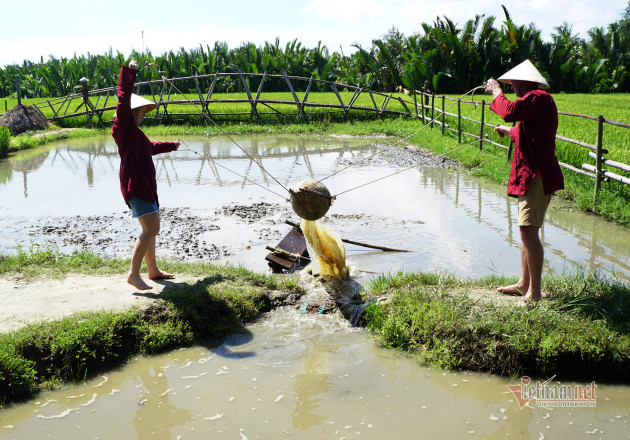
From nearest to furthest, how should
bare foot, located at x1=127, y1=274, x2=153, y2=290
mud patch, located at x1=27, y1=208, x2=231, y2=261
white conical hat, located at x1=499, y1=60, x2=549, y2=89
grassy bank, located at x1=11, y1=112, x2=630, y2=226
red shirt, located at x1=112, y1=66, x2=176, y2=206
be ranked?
white conical hat, located at x1=499, y1=60, x2=549, y2=89 < red shirt, located at x1=112, y1=66, x2=176, y2=206 < bare foot, located at x1=127, y1=274, x2=153, y2=290 < mud patch, located at x1=27, y1=208, x2=231, y2=261 < grassy bank, located at x1=11, y1=112, x2=630, y2=226

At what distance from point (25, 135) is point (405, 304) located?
15018mm

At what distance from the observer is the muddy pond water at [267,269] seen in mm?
3254

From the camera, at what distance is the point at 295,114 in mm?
19078

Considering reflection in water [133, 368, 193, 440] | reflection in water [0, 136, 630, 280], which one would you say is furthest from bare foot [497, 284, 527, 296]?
reflection in water [133, 368, 193, 440]

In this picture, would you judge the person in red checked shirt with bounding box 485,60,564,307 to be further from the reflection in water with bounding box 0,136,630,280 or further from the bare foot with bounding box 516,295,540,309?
the reflection in water with bounding box 0,136,630,280

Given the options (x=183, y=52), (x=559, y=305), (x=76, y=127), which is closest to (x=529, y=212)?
(x=559, y=305)

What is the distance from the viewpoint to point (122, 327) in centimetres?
407

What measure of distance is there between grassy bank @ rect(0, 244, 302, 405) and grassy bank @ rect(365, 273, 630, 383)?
1.02 meters

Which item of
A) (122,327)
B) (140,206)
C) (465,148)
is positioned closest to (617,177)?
(140,206)

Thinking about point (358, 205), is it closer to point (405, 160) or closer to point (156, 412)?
point (405, 160)

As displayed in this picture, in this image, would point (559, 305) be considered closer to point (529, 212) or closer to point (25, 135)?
point (529, 212)

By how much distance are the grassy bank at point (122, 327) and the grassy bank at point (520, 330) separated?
1019 millimetres

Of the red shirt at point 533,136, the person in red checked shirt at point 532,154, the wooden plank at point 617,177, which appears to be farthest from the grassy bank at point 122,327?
the wooden plank at point 617,177

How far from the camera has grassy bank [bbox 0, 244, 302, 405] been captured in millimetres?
3661
